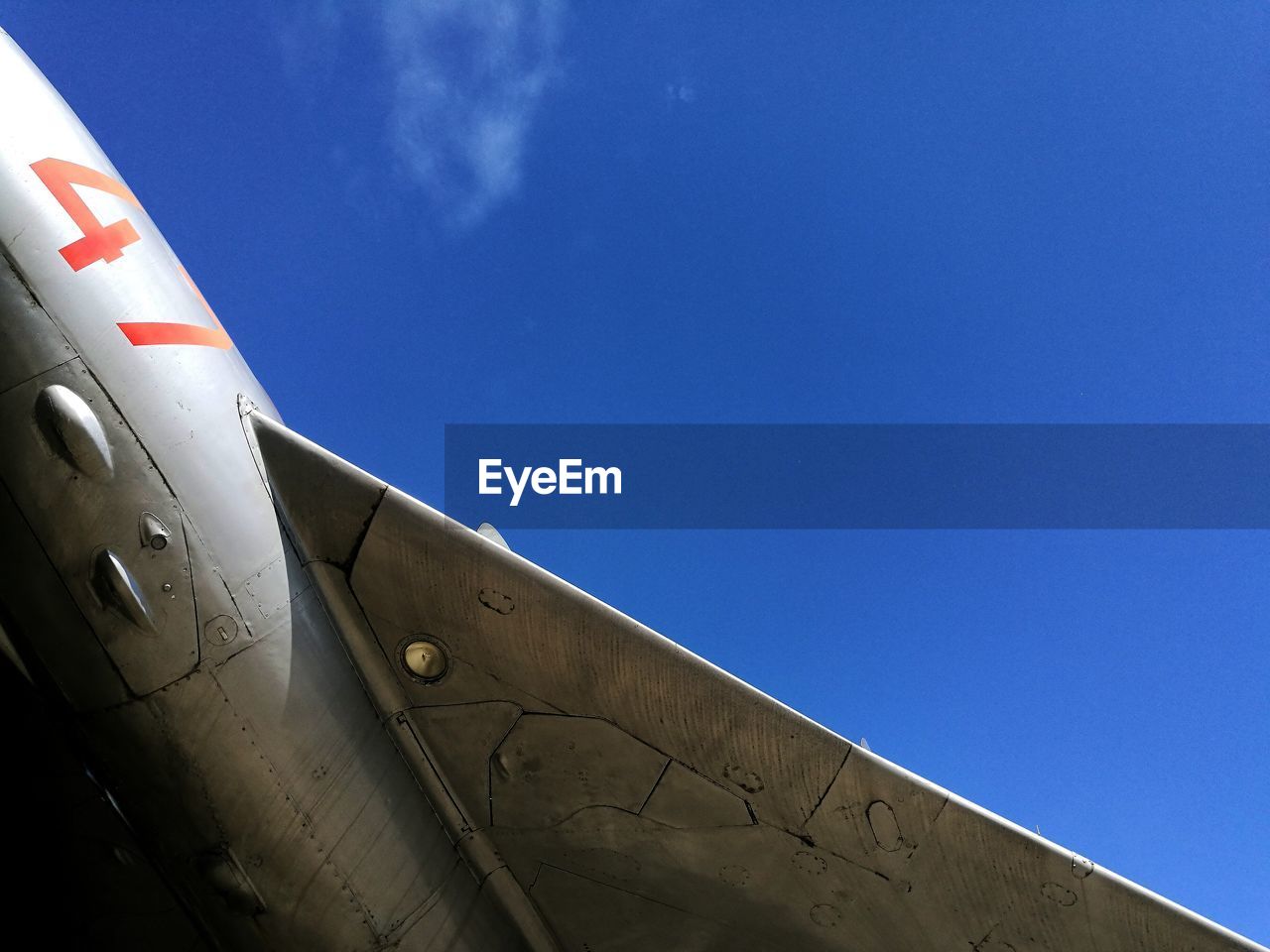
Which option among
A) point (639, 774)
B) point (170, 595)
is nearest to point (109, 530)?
point (170, 595)

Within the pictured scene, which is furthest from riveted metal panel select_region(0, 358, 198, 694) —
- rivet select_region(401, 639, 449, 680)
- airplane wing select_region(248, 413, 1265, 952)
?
rivet select_region(401, 639, 449, 680)

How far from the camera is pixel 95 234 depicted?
4.11 m

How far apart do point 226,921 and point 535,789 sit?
1759 millimetres

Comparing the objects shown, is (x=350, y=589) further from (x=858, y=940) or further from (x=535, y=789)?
(x=858, y=940)

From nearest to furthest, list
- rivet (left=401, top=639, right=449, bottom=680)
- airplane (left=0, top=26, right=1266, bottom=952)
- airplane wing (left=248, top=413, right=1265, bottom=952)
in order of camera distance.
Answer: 1. airplane (left=0, top=26, right=1266, bottom=952)
2. airplane wing (left=248, top=413, right=1265, bottom=952)
3. rivet (left=401, top=639, right=449, bottom=680)

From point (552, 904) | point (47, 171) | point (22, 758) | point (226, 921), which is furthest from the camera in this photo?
point (552, 904)

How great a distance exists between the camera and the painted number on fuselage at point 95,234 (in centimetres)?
400

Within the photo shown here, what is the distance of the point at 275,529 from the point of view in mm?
4379

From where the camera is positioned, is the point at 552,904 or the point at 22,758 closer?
the point at 22,758

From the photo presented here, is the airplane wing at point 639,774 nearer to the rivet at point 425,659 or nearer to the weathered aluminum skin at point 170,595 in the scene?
the rivet at point 425,659

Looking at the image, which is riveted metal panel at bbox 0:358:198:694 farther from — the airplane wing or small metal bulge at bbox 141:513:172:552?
the airplane wing

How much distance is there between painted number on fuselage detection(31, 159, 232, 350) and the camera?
400cm

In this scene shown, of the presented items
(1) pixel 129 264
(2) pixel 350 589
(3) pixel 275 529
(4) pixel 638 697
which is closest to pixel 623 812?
(4) pixel 638 697

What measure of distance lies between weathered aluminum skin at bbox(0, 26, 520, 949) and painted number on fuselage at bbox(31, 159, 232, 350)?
0.03 meters
